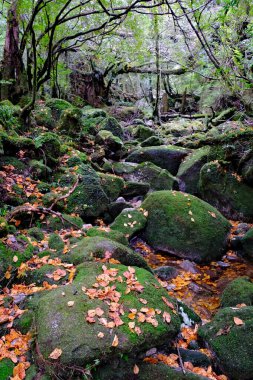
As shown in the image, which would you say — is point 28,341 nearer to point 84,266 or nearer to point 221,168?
point 84,266

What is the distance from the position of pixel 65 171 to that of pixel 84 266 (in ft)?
15.2

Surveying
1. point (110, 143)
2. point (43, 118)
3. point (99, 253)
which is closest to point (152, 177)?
point (110, 143)

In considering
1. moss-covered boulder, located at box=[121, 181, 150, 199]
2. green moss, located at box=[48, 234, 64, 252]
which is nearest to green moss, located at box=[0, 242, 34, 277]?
green moss, located at box=[48, 234, 64, 252]

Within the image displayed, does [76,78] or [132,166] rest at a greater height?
[76,78]

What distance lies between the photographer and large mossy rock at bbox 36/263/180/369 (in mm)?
3055

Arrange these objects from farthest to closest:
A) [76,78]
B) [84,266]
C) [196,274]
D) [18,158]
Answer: [76,78], [18,158], [196,274], [84,266]

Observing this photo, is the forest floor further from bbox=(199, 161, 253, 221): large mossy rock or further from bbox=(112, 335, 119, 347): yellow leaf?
bbox=(199, 161, 253, 221): large mossy rock

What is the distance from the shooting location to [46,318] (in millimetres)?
3318

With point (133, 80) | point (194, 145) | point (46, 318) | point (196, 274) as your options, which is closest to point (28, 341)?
point (46, 318)

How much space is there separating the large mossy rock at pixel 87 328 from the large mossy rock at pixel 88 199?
3.41 m

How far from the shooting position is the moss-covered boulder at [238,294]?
473 centimetres

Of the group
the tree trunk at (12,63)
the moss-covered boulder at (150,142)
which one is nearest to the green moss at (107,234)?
the tree trunk at (12,63)

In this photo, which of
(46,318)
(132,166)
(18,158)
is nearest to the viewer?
(46,318)

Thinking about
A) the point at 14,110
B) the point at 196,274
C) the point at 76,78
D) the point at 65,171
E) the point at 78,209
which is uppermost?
the point at 76,78
